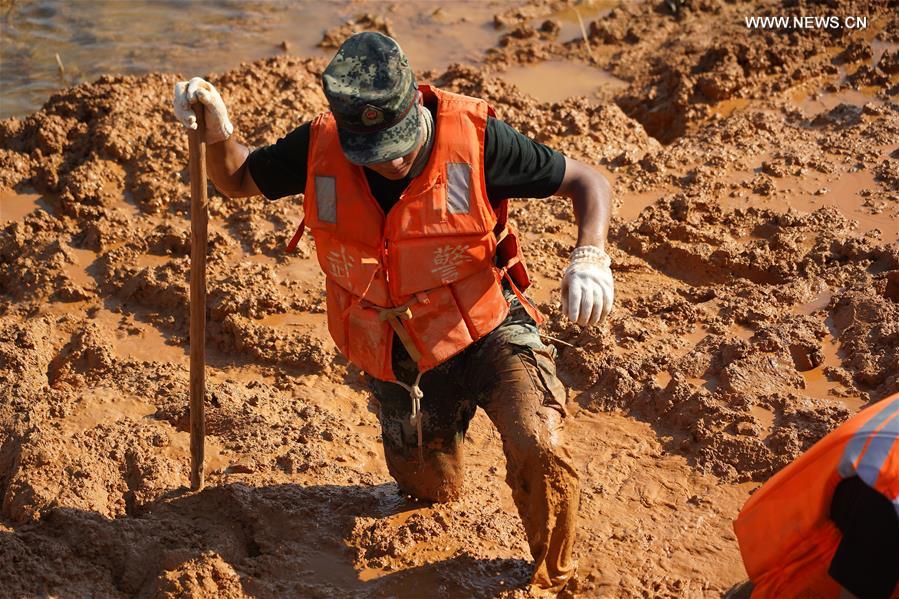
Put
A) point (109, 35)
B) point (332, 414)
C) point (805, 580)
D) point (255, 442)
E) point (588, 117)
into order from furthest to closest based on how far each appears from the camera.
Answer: point (109, 35)
point (588, 117)
point (332, 414)
point (255, 442)
point (805, 580)

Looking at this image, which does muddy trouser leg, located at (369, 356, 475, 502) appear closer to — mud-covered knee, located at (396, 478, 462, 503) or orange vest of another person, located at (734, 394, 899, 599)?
mud-covered knee, located at (396, 478, 462, 503)

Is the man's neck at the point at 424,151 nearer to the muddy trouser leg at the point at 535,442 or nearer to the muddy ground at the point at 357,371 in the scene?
the muddy trouser leg at the point at 535,442

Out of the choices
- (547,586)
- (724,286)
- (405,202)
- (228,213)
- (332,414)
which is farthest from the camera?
(228,213)

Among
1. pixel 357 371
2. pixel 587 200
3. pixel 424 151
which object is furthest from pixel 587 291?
pixel 357 371

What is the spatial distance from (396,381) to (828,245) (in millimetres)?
2931

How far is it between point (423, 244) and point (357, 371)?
1.61 m

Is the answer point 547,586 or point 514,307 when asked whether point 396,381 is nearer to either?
point 514,307

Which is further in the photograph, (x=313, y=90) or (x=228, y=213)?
(x=313, y=90)

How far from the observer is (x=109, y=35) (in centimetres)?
891

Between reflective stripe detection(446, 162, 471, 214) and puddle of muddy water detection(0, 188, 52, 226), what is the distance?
11.3 feet

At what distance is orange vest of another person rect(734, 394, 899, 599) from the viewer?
203 centimetres

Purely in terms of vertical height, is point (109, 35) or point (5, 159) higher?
point (109, 35)

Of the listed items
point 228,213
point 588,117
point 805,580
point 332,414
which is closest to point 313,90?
point 228,213

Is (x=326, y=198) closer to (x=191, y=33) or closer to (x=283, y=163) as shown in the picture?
(x=283, y=163)
